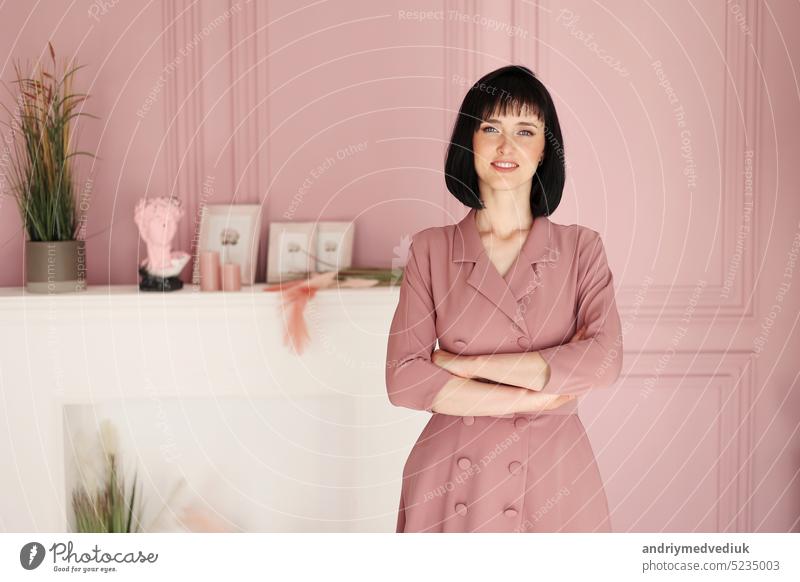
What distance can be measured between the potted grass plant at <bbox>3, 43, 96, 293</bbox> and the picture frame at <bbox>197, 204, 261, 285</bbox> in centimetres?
27

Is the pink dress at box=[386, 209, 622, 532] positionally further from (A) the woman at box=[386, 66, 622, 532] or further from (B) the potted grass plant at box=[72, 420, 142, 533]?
(B) the potted grass plant at box=[72, 420, 142, 533]

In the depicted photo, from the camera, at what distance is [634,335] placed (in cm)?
199

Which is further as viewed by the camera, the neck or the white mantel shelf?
the white mantel shelf

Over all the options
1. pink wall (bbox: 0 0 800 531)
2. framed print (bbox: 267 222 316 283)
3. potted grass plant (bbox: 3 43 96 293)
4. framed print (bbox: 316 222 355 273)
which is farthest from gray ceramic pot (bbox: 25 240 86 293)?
framed print (bbox: 316 222 355 273)

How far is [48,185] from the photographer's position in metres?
1.86

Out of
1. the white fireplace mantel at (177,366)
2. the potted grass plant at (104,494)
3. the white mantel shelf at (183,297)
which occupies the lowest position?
the potted grass plant at (104,494)

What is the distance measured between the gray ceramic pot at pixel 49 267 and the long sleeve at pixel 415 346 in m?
0.89

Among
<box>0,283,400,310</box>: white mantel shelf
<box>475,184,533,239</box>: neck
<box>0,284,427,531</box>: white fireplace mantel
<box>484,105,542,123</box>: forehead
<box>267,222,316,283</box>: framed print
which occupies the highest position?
<box>484,105,542,123</box>: forehead

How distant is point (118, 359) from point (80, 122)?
53 centimetres

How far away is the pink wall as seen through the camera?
6.34 feet

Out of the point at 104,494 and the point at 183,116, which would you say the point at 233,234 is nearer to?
the point at 183,116

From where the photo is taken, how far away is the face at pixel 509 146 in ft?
4.35
